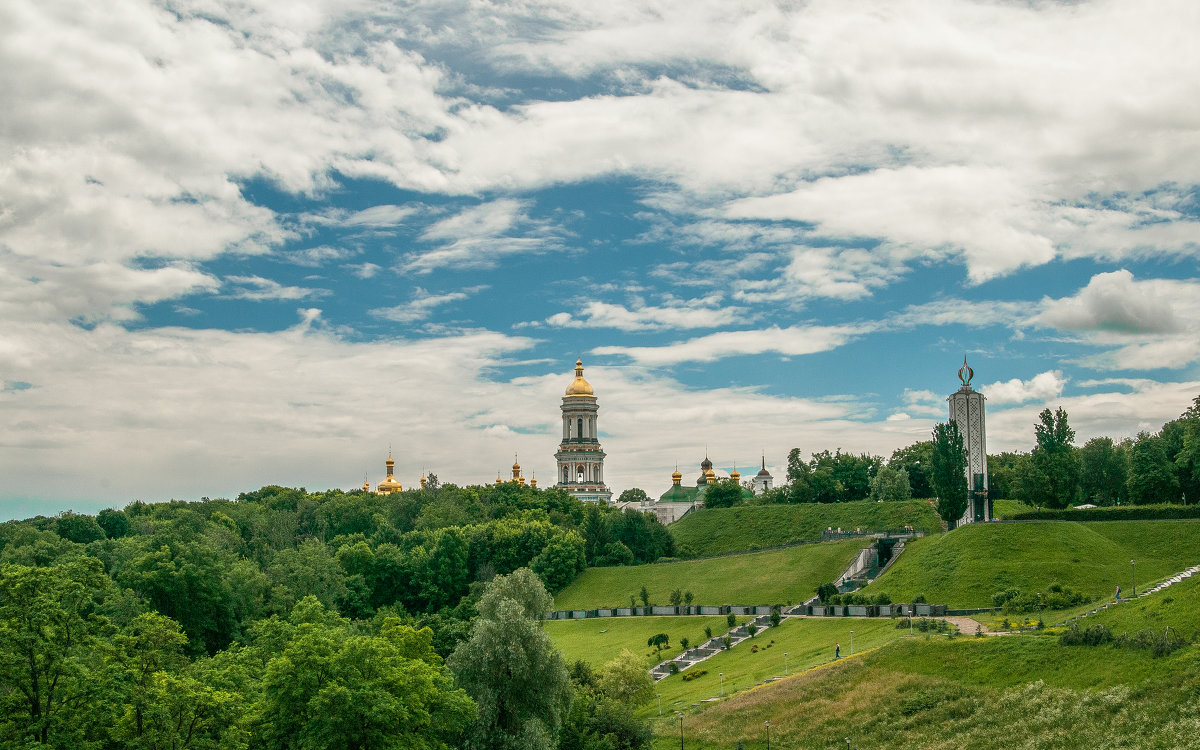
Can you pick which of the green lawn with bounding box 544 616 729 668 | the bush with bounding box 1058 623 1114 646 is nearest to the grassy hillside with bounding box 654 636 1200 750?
the bush with bounding box 1058 623 1114 646

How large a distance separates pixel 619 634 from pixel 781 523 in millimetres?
37232

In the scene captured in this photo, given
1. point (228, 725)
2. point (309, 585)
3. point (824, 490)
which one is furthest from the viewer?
point (824, 490)

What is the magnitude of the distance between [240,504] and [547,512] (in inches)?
1793

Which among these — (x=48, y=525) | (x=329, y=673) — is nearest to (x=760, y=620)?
(x=329, y=673)

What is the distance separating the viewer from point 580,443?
532ft

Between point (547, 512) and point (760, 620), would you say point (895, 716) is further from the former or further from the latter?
point (547, 512)

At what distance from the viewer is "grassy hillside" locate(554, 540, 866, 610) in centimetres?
8169

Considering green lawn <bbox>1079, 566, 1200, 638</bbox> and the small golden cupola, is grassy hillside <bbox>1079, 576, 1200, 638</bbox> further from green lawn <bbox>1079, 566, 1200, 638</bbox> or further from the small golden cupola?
the small golden cupola

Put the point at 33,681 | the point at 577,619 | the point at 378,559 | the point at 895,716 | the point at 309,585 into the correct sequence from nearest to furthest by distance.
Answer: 1. the point at 33,681
2. the point at 895,716
3. the point at 309,585
4. the point at 577,619
5. the point at 378,559

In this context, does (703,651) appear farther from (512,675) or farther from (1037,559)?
(512,675)

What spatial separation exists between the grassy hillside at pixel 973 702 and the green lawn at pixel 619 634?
15692mm

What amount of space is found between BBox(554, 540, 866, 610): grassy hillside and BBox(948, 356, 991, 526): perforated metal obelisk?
9994mm

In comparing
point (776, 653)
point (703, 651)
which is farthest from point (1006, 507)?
point (776, 653)

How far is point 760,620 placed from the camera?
71.6m
